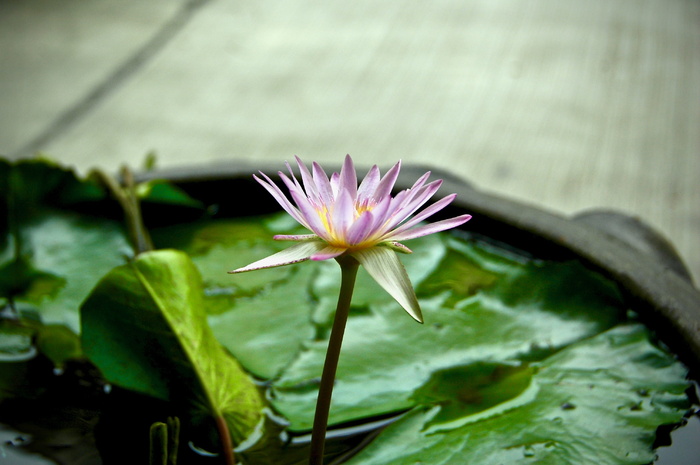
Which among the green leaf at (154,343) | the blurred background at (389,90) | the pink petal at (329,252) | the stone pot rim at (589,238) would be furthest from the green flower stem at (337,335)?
the blurred background at (389,90)

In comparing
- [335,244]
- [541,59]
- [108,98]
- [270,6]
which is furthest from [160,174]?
[270,6]

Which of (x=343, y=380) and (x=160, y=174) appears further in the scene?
(x=160, y=174)

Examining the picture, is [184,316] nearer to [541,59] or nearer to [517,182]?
[517,182]

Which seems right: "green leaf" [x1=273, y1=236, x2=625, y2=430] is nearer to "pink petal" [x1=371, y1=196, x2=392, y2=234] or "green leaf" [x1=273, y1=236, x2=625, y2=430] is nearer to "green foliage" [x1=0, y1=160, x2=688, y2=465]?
"green foliage" [x1=0, y1=160, x2=688, y2=465]

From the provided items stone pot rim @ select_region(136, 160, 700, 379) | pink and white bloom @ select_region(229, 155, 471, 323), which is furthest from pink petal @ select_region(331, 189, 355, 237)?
stone pot rim @ select_region(136, 160, 700, 379)

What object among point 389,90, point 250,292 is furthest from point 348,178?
point 389,90

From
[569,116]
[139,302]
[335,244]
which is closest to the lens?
[335,244]
